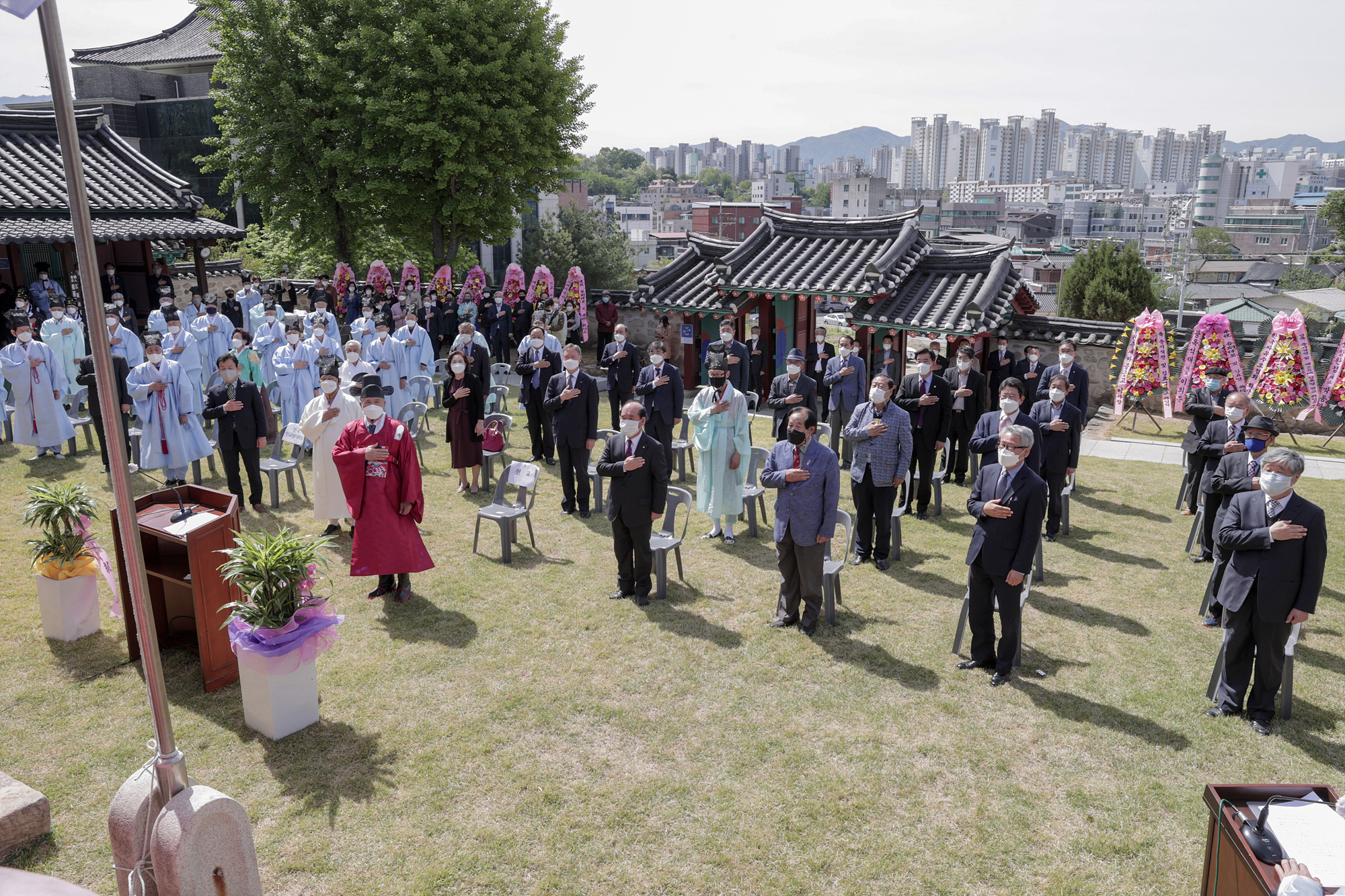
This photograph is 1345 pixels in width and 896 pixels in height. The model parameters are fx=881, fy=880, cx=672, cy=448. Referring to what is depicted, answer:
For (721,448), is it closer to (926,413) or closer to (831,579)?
(831,579)

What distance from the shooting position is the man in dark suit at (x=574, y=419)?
36.7 feet

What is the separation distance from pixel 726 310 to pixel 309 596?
1321 cm

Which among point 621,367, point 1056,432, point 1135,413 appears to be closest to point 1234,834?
point 1056,432

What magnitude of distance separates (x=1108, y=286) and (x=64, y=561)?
129ft

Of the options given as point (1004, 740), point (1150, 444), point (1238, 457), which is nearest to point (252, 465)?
point (1004, 740)

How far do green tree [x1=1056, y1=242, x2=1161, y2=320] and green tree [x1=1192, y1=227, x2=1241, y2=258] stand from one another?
64.9m

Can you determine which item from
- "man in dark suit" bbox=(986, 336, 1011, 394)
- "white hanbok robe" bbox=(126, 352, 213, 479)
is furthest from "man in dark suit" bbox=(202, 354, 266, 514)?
"man in dark suit" bbox=(986, 336, 1011, 394)

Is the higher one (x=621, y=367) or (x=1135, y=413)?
(x=621, y=367)

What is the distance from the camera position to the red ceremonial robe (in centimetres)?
833

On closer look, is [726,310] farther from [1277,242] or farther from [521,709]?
[1277,242]

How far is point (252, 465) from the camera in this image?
11.2 metres

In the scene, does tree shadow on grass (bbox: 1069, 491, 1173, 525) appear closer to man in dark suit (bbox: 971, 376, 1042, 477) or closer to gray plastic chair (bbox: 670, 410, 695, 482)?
man in dark suit (bbox: 971, 376, 1042, 477)

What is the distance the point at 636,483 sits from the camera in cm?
855

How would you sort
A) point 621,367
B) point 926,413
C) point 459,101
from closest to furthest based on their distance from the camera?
point 926,413
point 621,367
point 459,101
